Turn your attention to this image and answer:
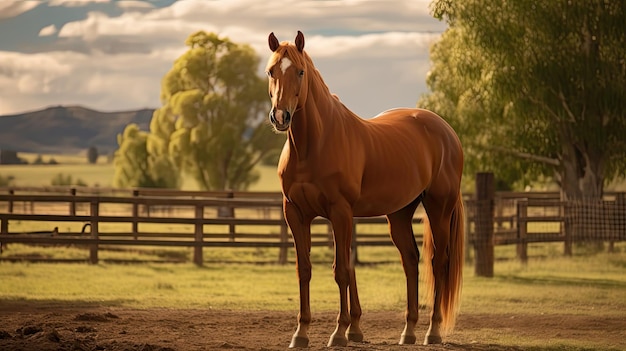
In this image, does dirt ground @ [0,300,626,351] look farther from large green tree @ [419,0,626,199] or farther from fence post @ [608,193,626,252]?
large green tree @ [419,0,626,199]

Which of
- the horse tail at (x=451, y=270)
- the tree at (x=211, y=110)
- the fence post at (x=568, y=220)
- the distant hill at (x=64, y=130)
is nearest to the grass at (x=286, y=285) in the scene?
the fence post at (x=568, y=220)

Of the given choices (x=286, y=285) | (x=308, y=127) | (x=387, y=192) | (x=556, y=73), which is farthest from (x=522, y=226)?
(x=308, y=127)

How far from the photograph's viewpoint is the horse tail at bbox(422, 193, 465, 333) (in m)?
8.34

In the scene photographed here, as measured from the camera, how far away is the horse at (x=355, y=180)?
706cm

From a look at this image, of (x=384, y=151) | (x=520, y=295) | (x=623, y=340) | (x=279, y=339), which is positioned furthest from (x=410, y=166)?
(x=520, y=295)

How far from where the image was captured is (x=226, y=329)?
9.27 m

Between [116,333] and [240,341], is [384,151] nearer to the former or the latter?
[240,341]

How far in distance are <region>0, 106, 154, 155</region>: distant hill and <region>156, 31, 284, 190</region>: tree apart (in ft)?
315

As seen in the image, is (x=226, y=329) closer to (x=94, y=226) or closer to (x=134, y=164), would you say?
(x=94, y=226)

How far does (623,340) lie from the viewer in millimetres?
9164

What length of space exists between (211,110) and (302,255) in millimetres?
36114

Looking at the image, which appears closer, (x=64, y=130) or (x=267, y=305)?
(x=267, y=305)

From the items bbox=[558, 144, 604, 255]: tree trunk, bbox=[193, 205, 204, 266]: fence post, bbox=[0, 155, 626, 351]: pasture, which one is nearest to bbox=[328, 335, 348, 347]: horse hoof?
bbox=[0, 155, 626, 351]: pasture

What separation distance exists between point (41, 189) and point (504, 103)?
598 inches
